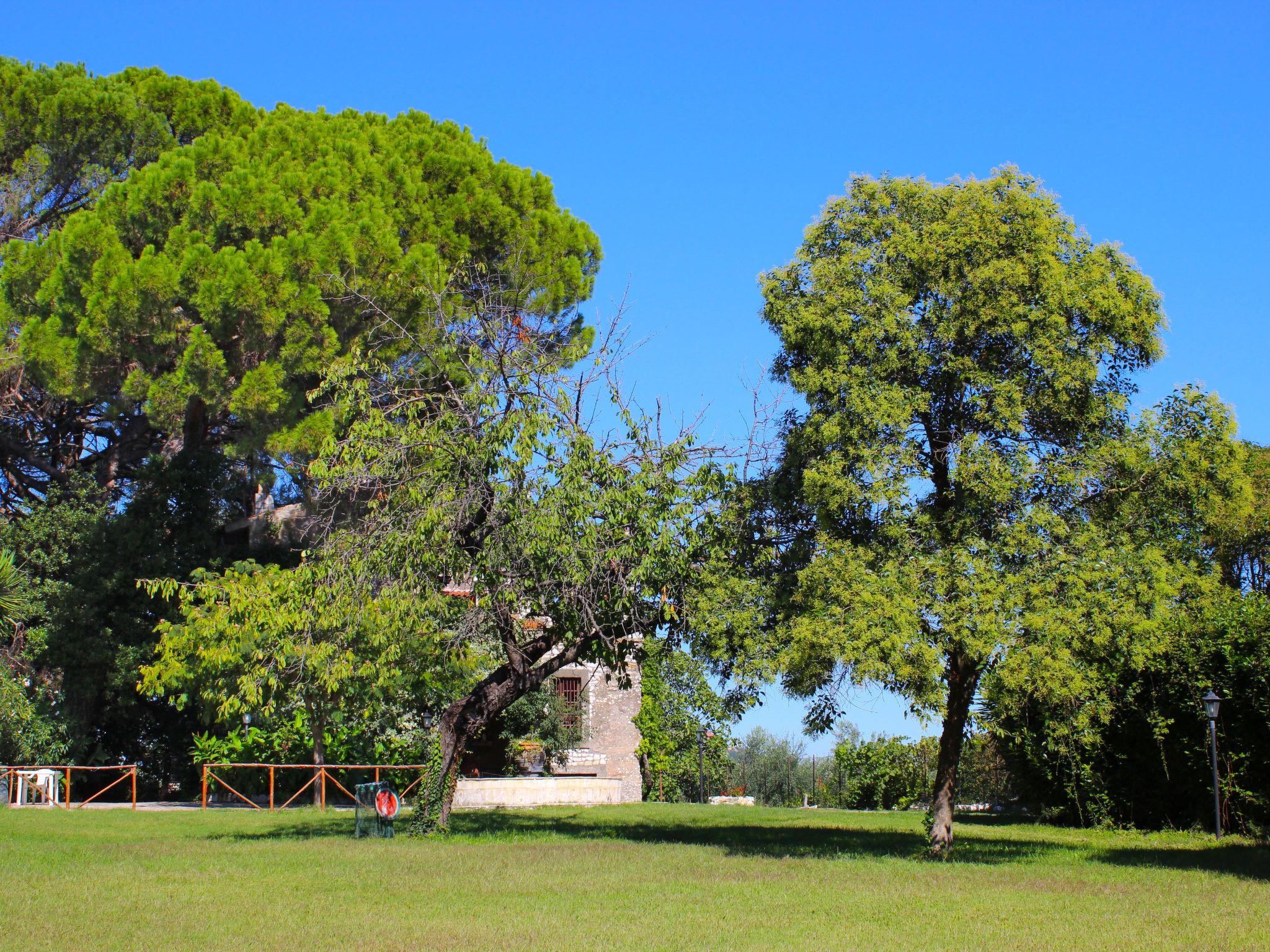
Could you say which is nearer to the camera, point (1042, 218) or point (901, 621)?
point (901, 621)

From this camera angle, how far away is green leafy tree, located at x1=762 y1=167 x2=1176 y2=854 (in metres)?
11.0

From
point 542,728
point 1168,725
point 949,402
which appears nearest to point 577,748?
point 542,728

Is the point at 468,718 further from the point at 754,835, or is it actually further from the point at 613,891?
the point at 613,891

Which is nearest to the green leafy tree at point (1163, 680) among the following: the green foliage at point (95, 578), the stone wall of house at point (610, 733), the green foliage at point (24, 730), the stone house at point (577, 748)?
the stone house at point (577, 748)

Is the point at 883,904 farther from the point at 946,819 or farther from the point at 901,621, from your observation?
the point at 946,819

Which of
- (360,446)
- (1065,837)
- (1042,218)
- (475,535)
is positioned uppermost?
(1042,218)

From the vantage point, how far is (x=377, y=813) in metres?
14.3

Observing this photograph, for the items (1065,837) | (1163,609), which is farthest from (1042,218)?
(1065,837)

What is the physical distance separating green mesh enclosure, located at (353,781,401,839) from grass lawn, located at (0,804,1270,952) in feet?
1.17

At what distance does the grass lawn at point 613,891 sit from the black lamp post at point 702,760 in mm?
12460

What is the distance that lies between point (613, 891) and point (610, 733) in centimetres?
1948

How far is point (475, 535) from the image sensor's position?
13625 millimetres

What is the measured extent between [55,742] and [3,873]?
13700 mm

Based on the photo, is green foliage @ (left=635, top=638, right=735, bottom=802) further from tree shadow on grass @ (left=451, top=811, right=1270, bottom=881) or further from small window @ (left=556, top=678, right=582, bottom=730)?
tree shadow on grass @ (left=451, top=811, right=1270, bottom=881)
